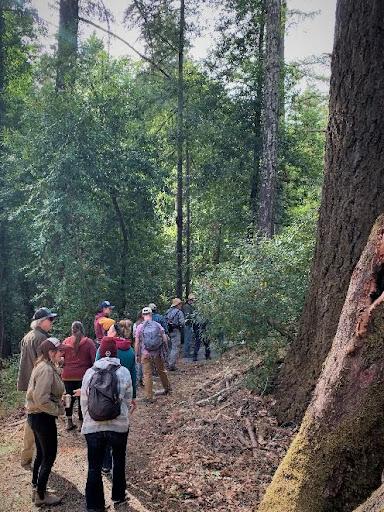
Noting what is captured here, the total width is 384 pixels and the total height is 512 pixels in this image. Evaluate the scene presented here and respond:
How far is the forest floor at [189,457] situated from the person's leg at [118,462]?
19cm

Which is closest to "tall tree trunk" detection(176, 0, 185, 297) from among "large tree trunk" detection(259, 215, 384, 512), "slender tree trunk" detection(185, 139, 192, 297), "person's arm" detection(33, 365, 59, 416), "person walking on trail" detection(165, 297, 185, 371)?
"slender tree trunk" detection(185, 139, 192, 297)

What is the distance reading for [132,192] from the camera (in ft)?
49.3

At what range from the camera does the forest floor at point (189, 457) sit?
5.71 m

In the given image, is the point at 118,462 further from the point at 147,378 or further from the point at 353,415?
the point at 147,378

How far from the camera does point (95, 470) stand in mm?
5406

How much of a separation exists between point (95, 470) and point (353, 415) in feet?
10.3

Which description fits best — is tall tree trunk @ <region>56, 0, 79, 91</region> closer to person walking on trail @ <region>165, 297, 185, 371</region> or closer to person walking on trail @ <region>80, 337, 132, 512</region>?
person walking on trail @ <region>165, 297, 185, 371</region>

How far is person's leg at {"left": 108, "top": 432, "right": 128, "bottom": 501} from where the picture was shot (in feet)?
18.0

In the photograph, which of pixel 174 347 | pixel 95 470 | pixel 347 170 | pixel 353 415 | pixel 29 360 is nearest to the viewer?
pixel 353 415

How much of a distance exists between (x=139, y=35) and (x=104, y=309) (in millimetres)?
13250

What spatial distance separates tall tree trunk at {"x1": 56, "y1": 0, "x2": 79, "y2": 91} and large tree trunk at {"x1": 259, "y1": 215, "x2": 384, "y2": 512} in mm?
12949

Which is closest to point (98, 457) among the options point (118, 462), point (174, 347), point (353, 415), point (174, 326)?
point (118, 462)

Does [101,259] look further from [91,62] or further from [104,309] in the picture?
[91,62]

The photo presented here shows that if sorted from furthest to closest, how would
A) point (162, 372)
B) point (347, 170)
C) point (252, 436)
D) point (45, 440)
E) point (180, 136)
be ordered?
point (180, 136) < point (162, 372) < point (252, 436) < point (347, 170) < point (45, 440)
